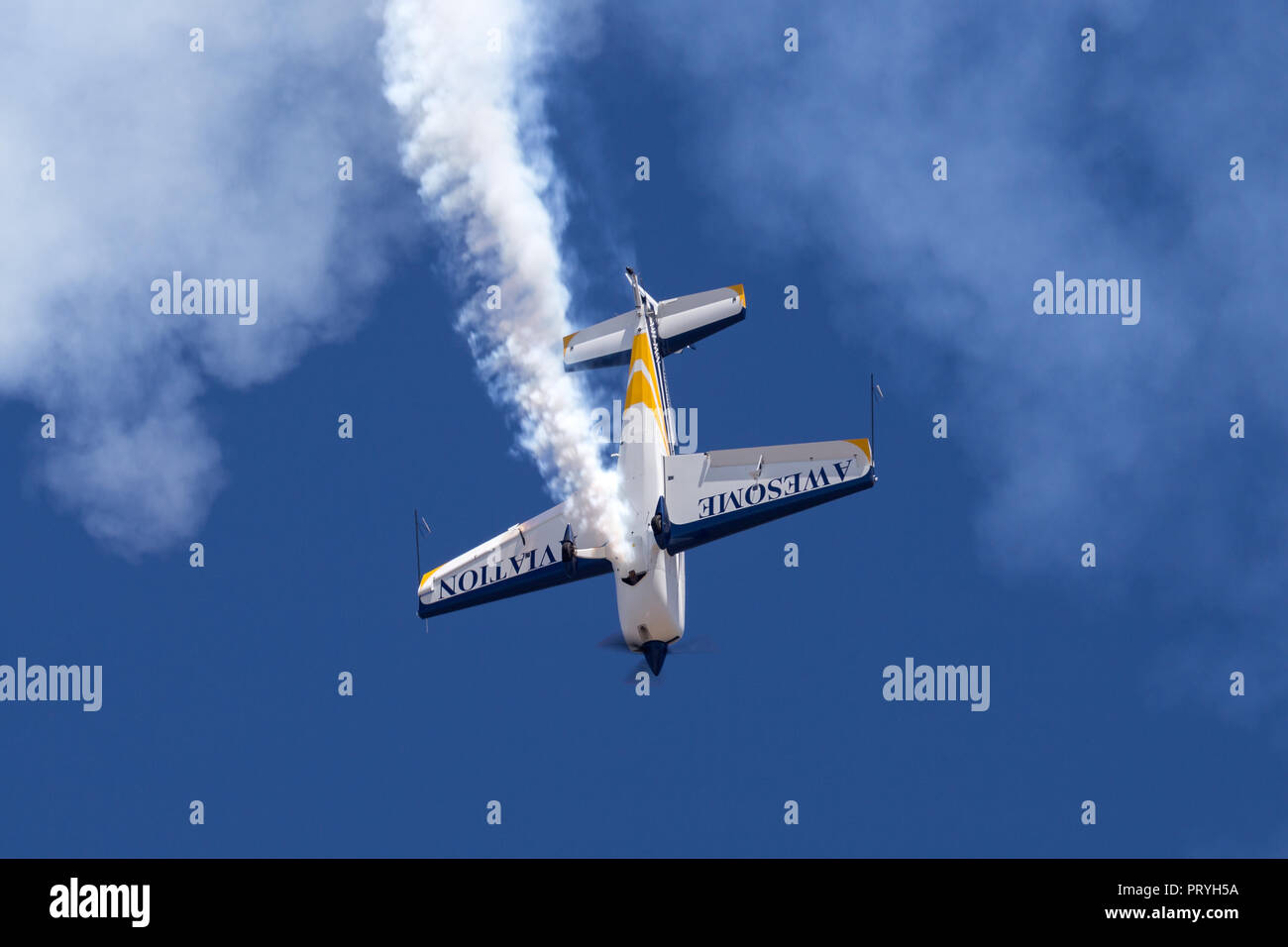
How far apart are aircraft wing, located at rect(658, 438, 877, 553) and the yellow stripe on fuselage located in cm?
182

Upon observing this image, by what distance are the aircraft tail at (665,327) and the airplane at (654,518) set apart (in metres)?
2.01

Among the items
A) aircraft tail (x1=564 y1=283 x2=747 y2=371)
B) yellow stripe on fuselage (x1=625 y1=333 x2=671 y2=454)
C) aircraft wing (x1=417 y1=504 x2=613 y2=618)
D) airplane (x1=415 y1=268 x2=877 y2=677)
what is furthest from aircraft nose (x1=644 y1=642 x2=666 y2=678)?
aircraft tail (x1=564 y1=283 x2=747 y2=371)

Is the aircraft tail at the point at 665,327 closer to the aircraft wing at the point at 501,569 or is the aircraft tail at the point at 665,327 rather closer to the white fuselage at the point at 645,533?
the white fuselage at the point at 645,533

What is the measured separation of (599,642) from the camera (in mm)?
47656

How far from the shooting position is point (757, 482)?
49.9 metres

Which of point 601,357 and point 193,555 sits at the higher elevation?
point 601,357

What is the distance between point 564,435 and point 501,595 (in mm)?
5415

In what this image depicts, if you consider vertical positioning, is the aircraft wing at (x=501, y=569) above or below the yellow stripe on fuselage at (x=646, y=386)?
below

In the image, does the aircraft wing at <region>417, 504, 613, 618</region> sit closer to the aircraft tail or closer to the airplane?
the airplane

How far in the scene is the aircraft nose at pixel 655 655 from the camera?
47.0m

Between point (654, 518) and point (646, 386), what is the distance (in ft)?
20.8

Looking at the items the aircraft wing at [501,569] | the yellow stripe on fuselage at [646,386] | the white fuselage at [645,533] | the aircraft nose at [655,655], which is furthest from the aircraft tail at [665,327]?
the aircraft nose at [655,655]
